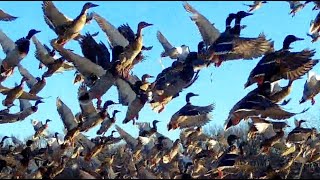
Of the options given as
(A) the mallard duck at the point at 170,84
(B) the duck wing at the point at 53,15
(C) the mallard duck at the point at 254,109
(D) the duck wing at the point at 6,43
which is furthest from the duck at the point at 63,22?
(C) the mallard duck at the point at 254,109

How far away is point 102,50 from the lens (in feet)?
50.5

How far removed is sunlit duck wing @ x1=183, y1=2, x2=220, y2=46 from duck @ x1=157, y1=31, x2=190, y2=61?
6.31 ft

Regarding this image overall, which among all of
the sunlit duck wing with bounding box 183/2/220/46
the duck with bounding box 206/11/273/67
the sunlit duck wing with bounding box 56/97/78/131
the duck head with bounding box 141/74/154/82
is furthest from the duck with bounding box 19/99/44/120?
the duck with bounding box 206/11/273/67

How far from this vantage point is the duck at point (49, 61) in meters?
16.2

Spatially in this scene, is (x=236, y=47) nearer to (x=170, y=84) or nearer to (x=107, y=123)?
(x=170, y=84)

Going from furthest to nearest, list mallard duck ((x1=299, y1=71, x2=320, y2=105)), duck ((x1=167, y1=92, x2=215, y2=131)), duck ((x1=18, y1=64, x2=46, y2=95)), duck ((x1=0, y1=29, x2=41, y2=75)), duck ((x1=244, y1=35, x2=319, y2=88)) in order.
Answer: duck ((x1=18, y1=64, x2=46, y2=95)) < duck ((x1=167, y1=92, x2=215, y2=131)) < mallard duck ((x1=299, y1=71, x2=320, y2=105)) < duck ((x1=0, y1=29, x2=41, y2=75)) < duck ((x1=244, y1=35, x2=319, y2=88))

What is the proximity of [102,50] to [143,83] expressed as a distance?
1.56 meters

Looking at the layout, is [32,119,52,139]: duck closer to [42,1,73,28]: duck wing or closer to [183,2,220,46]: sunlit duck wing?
[42,1,73,28]: duck wing

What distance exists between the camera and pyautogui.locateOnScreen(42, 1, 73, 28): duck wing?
49.2ft

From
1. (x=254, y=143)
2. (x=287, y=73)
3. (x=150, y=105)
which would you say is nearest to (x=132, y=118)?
(x=150, y=105)

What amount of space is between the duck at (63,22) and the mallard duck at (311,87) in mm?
5618

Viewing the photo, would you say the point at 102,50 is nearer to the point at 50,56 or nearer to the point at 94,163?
the point at 50,56

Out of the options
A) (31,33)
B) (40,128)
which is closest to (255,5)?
(31,33)

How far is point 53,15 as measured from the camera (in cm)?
1510
